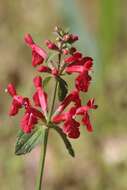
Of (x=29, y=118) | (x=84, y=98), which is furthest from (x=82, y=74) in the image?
(x=84, y=98)

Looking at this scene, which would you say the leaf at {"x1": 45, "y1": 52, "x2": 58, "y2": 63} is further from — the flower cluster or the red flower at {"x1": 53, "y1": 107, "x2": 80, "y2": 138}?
the red flower at {"x1": 53, "y1": 107, "x2": 80, "y2": 138}

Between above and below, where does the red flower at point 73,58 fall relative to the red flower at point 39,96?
above

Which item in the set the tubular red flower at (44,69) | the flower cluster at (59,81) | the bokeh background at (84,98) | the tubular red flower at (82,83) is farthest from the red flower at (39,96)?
the bokeh background at (84,98)

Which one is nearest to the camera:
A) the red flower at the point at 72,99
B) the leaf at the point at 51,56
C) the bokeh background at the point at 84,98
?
the leaf at the point at 51,56

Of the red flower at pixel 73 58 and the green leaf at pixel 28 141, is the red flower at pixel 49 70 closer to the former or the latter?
the red flower at pixel 73 58

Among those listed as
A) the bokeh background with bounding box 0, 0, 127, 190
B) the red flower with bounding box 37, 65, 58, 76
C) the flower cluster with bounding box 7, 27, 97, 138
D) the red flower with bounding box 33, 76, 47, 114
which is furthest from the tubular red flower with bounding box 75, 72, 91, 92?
the bokeh background with bounding box 0, 0, 127, 190

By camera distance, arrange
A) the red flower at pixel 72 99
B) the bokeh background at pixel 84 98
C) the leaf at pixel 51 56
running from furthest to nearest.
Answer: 1. the bokeh background at pixel 84 98
2. the red flower at pixel 72 99
3. the leaf at pixel 51 56
